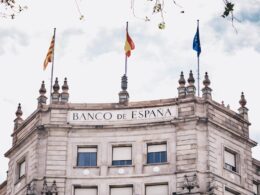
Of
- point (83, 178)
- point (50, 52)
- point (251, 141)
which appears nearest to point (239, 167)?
point (251, 141)

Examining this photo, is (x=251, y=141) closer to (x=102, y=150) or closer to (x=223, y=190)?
(x=223, y=190)

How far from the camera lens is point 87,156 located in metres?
58.2

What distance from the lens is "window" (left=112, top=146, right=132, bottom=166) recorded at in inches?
2269

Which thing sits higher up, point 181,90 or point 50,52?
point 50,52

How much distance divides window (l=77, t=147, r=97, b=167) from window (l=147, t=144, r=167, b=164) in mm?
4097

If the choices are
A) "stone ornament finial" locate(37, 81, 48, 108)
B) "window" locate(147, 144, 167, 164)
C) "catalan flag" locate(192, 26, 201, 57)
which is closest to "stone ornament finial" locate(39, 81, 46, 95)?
"stone ornament finial" locate(37, 81, 48, 108)

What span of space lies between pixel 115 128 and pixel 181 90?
5781 millimetres

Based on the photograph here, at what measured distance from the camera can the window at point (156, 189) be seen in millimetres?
56219

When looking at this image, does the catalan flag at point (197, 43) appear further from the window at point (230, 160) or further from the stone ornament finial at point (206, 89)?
the window at point (230, 160)

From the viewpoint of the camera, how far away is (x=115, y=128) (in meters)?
58.5

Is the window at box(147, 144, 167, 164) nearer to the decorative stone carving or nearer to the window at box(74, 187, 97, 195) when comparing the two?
the decorative stone carving

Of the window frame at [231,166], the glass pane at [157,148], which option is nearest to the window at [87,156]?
the glass pane at [157,148]

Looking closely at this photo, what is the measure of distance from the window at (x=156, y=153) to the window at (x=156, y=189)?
1.88 m

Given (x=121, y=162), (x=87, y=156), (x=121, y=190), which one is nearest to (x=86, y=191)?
(x=121, y=190)
